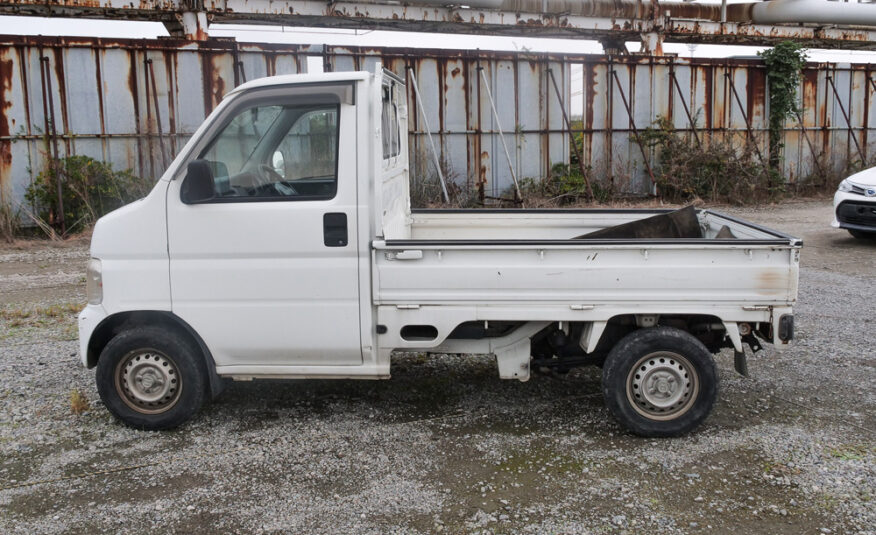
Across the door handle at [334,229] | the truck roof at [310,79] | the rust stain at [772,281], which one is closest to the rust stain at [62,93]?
the truck roof at [310,79]

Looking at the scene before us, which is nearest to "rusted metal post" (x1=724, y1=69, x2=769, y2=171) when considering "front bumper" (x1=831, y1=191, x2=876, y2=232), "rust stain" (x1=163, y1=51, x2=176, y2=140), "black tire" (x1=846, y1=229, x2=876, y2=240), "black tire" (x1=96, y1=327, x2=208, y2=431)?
"black tire" (x1=846, y1=229, x2=876, y2=240)

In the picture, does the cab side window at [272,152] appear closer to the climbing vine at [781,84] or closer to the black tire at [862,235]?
the black tire at [862,235]

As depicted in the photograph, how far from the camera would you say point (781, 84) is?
18.3 metres

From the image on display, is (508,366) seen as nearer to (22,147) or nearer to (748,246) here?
(748,246)

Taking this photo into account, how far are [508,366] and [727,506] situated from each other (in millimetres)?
1601

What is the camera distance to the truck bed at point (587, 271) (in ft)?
15.2

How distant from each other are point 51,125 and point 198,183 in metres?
10.2

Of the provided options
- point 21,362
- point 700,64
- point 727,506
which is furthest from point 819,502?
point 700,64

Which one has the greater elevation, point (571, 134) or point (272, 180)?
point (571, 134)

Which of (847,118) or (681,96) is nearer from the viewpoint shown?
(681,96)

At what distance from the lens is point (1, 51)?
12922 millimetres

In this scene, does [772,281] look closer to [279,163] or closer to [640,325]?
[640,325]

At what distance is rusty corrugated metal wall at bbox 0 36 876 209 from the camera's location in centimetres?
1325

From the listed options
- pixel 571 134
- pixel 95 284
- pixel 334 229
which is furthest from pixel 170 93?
pixel 334 229
